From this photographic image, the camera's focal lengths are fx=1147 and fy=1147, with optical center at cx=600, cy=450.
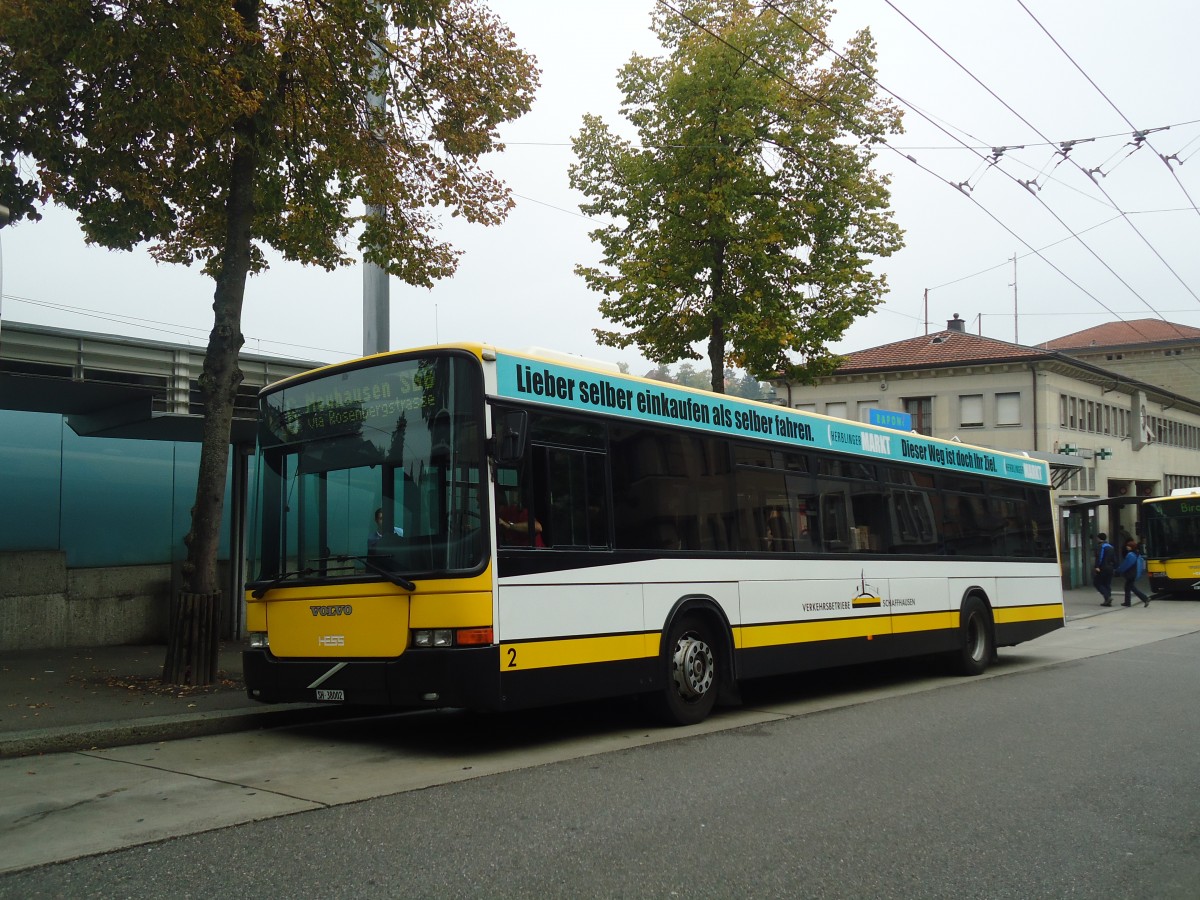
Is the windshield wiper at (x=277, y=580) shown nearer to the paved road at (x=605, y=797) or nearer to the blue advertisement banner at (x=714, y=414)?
the paved road at (x=605, y=797)

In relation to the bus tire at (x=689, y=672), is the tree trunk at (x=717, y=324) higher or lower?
higher

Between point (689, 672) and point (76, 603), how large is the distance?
1011 centimetres

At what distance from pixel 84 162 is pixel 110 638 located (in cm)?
757

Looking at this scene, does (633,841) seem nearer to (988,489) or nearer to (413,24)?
(413,24)

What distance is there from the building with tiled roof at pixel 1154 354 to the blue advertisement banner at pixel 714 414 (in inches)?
2896

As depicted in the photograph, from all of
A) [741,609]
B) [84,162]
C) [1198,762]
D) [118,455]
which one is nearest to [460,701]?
[741,609]

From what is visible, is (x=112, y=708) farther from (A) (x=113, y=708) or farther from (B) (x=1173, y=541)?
(B) (x=1173, y=541)

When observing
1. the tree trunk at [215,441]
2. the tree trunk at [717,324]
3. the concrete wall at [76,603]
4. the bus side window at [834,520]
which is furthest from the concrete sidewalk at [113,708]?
the tree trunk at [717,324]

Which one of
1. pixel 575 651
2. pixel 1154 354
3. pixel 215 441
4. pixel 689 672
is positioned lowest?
pixel 689 672

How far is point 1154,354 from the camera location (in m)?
84.3

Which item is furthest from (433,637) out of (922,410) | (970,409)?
(922,410)

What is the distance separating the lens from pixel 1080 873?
5414mm

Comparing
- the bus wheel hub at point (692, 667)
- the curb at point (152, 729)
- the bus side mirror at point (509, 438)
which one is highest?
the bus side mirror at point (509, 438)

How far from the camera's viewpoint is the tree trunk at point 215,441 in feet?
36.7
